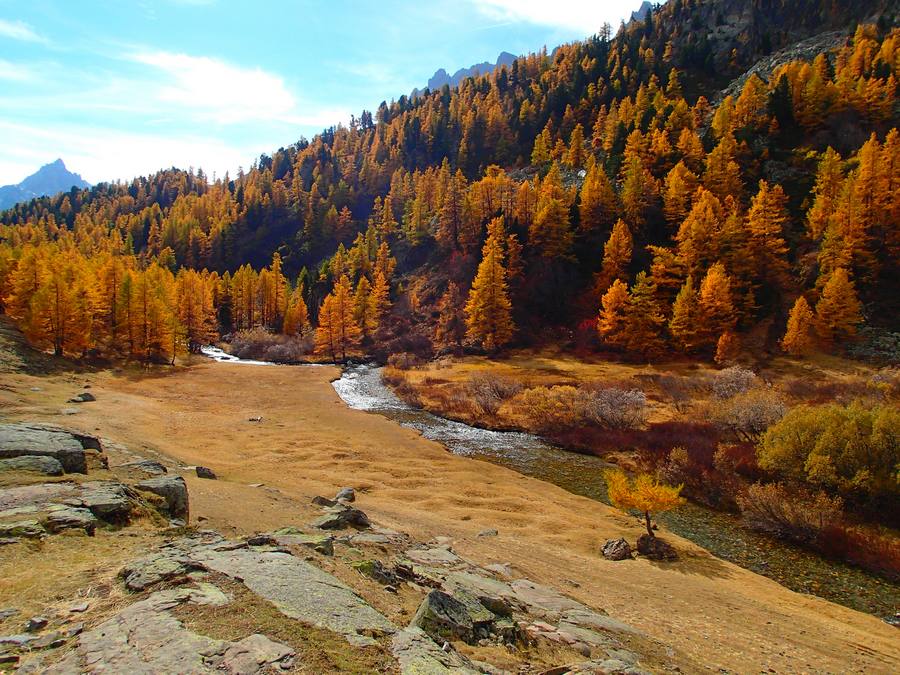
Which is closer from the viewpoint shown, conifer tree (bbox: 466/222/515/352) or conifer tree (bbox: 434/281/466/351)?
conifer tree (bbox: 466/222/515/352)

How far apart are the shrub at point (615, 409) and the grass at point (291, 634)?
33579 millimetres

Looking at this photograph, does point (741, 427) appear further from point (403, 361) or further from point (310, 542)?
point (403, 361)

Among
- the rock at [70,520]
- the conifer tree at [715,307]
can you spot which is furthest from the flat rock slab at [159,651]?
the conifer tree at [715,307]

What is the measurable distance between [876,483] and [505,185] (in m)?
83.2

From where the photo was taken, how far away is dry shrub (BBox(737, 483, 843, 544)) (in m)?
20.7

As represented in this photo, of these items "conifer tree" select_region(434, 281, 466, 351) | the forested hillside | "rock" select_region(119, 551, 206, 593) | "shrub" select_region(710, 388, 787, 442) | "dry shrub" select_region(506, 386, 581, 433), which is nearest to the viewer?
"rock" select_region(119, 551, 206, 593)

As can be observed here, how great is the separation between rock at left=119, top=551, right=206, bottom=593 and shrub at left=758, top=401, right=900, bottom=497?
27611mm

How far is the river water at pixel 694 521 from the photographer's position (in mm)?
17562

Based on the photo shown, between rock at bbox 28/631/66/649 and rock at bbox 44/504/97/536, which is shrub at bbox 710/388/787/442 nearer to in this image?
rock at bbox 44/504/97/536

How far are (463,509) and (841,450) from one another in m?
19.6

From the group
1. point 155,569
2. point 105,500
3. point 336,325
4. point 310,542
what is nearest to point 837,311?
point 310,542

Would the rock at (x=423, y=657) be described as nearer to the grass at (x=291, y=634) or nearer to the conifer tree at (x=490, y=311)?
the grass at (x=291, y=634)

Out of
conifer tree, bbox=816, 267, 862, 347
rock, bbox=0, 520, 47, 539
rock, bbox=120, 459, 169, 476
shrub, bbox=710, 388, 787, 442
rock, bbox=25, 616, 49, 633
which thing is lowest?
shrub, bbox=710, 388, 787, 442

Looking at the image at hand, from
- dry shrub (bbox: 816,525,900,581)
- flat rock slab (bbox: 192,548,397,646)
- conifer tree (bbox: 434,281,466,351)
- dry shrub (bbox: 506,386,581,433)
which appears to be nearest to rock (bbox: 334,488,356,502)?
flat rock slab (bbox: 192,548,397,646)
